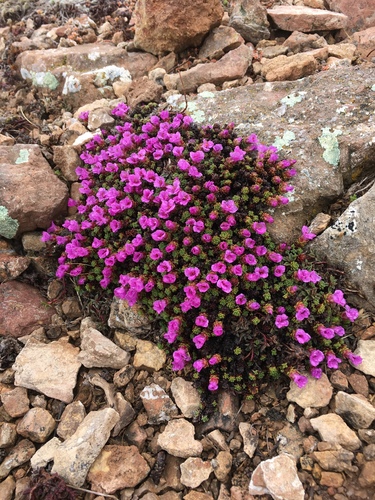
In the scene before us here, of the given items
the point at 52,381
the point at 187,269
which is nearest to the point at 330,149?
the point at 187,269

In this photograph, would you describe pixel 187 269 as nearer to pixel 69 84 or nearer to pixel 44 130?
pixel 44 130

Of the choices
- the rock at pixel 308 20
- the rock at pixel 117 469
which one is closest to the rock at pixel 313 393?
the rock at pixel 117 469

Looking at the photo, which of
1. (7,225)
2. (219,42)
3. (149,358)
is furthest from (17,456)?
(219,42)

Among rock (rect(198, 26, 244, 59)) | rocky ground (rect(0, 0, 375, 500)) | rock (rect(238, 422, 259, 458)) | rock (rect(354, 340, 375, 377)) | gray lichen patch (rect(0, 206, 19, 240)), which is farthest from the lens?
rock (rect(198, 26, 244, 59))

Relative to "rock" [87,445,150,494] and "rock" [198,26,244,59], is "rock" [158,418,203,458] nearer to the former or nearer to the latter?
"rock" [87,445,150,494]

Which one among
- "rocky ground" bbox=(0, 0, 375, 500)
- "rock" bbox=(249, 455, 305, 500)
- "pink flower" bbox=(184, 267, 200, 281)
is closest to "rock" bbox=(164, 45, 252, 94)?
"rocky ground" bbox=(0, 0, 375, 500)

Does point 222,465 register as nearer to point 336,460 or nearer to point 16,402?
point 336,460

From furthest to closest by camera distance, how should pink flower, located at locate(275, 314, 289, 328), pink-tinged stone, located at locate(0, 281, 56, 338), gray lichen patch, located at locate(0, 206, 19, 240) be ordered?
1. gray lichen patch, located at locate(0, 206, 19, 240)
2. pink-tinged stone, located at locate(0, 281, 56, 338)
3. pink flower, located at locate(275, 314, 289, 328)
